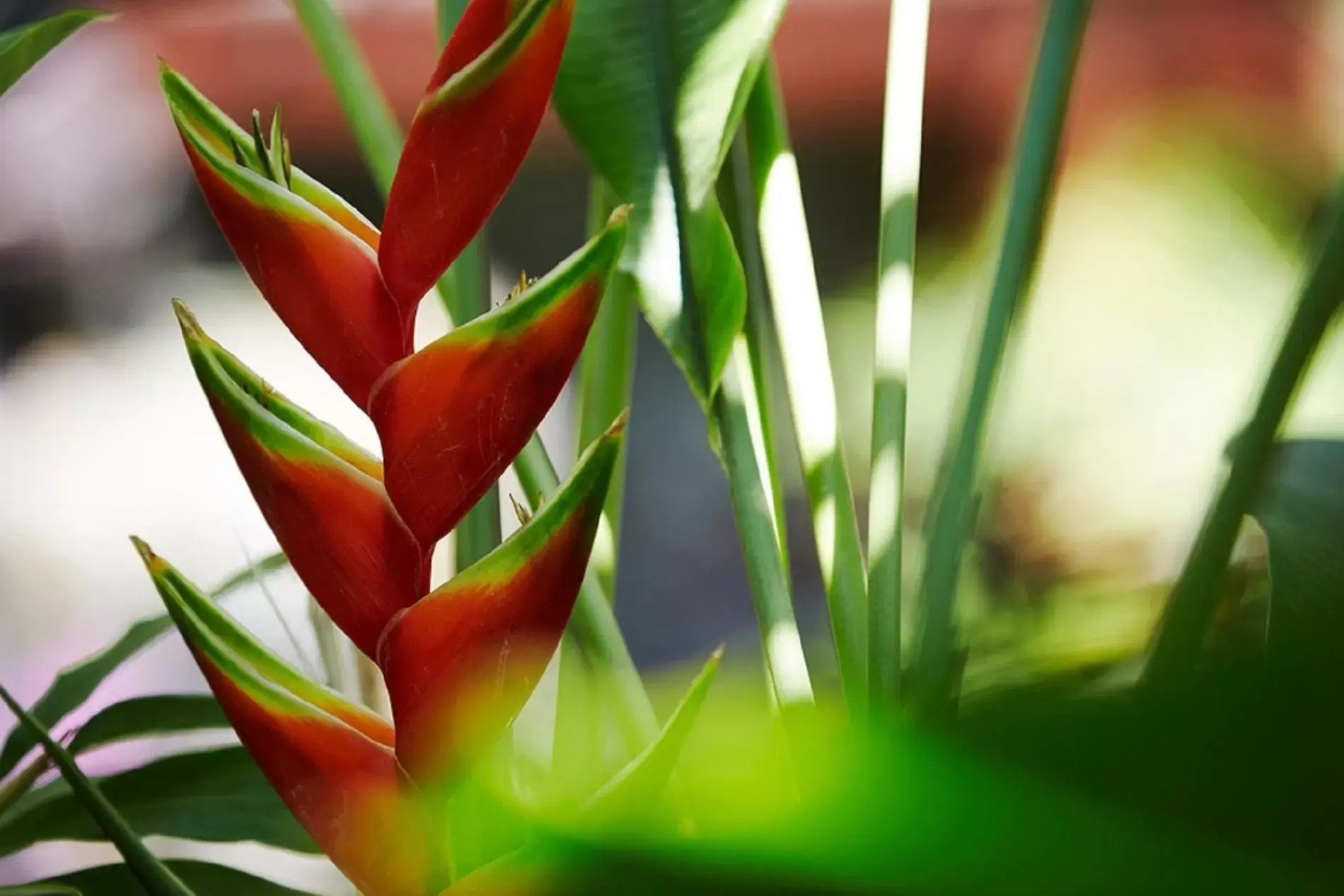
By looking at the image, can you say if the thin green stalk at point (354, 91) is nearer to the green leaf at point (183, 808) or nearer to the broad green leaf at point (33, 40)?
the broad green leaf at point (33, 40)

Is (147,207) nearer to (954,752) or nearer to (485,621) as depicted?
(485,621)

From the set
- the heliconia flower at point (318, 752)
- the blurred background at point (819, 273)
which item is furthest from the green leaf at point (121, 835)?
the blurred background at point (819, 273)

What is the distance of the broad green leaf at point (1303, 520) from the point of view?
226mm

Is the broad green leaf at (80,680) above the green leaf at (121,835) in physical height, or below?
below

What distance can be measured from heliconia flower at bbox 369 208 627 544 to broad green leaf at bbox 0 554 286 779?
6.0 inches

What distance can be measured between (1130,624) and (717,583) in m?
0.91

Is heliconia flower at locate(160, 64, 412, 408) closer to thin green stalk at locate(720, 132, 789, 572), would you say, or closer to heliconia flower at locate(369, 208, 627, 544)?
heliconia flower at locate(369, 208, 627, 544)

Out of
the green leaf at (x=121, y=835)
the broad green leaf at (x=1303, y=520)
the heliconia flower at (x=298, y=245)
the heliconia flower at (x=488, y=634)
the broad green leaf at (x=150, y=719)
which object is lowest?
the broad green leaf at (x=150, y=719)

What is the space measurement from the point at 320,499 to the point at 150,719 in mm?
188

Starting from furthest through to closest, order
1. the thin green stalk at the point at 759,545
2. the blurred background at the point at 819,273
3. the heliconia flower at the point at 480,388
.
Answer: the blurred background at the point at 819,273
the thin green stalk at the point at 759,545
the heliconia flower at the point at 480,388

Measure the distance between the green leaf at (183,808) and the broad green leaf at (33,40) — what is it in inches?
7.2

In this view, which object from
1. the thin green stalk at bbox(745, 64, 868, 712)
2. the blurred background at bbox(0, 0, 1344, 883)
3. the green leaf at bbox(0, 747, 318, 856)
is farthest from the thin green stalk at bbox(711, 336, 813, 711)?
the blurred background at bbox(0, 0, 1344, 883)

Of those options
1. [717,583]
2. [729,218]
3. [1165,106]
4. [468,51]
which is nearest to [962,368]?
[729,218]

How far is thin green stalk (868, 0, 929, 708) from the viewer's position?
289mm
